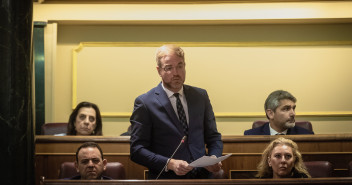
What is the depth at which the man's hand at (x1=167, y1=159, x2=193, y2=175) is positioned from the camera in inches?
94.7

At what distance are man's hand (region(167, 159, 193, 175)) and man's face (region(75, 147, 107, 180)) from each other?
0.88m

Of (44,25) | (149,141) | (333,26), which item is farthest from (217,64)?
(149,141)

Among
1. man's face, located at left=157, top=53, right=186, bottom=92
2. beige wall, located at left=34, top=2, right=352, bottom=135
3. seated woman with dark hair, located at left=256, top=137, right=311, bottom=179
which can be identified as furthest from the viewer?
beige wall, located at left=34, top=2, right=352, bottom=135

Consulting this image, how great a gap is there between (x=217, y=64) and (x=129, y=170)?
8.63 ft

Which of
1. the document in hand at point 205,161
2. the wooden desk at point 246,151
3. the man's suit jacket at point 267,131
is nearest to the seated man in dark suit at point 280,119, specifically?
the man's suit jacket at point 267,131

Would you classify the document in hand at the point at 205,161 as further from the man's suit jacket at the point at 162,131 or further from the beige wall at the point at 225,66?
the beige wall at the point at 225,66

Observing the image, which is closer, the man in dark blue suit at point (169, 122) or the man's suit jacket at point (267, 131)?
the man in dark blue suit at point (169, 122)

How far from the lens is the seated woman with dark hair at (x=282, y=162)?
125 inches

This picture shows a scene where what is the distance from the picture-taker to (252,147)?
3.66 metres

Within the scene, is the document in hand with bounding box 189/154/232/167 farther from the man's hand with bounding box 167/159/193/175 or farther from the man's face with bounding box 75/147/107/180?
the man's face with bounding box 75/147/107/180

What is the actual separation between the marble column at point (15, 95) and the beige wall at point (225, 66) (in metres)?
3.51

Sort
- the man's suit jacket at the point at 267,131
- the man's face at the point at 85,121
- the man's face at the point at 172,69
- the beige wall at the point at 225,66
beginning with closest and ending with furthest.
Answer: the man's face at the point at 172,69
the man's suit jacket at the point at 267,131
the man's face at the point at 85,121
the beige wall at the point at 225,66

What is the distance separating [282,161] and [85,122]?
67.4 inches

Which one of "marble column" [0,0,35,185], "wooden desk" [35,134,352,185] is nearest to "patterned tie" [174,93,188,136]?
"marble column" [0,0,35,185]
